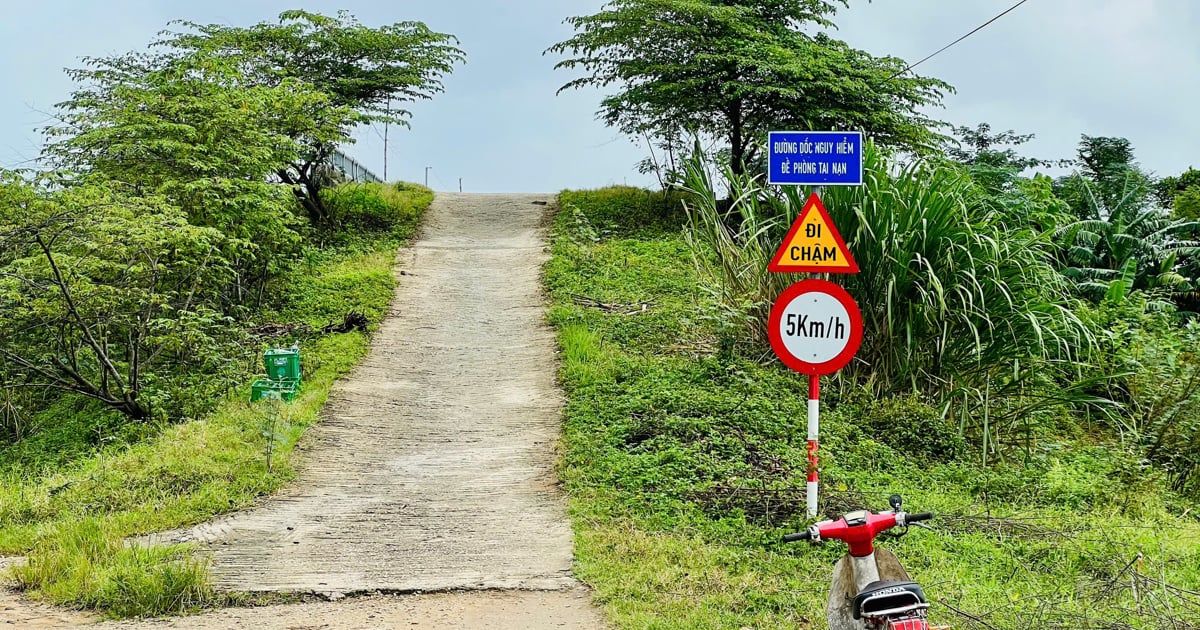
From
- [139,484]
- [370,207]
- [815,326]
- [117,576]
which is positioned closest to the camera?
[117,576]

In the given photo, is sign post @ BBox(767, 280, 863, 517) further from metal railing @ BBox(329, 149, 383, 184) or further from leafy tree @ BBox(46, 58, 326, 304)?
metal railing @ BBox(329, 149, 383, 184)

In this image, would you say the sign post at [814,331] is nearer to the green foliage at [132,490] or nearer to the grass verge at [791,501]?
the grass verge at [791,501]

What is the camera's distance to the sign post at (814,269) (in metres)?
6.95

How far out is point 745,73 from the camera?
19.4 metres

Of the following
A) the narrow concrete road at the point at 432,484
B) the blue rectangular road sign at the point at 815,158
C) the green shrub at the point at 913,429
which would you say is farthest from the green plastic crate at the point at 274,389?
the blue rectangular road sign at the point at 815,158

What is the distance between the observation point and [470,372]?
1253cm

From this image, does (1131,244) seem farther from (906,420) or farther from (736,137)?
(906,420)

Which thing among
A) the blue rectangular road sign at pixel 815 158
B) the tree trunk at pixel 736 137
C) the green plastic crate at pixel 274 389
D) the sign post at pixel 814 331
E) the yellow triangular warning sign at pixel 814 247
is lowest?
the green plastic crate at pixel 274 389

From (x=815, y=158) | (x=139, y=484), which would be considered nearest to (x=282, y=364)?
(x=139, y=484)

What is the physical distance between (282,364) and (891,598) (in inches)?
342

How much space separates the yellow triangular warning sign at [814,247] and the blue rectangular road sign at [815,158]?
0.19 meters

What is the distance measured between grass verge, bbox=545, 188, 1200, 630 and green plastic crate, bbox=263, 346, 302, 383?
2.83 meters

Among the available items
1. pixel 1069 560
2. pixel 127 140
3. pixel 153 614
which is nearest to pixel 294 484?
pixel 153 614

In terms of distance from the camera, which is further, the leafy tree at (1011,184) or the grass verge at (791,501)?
the leafy tree at (1011,184)
